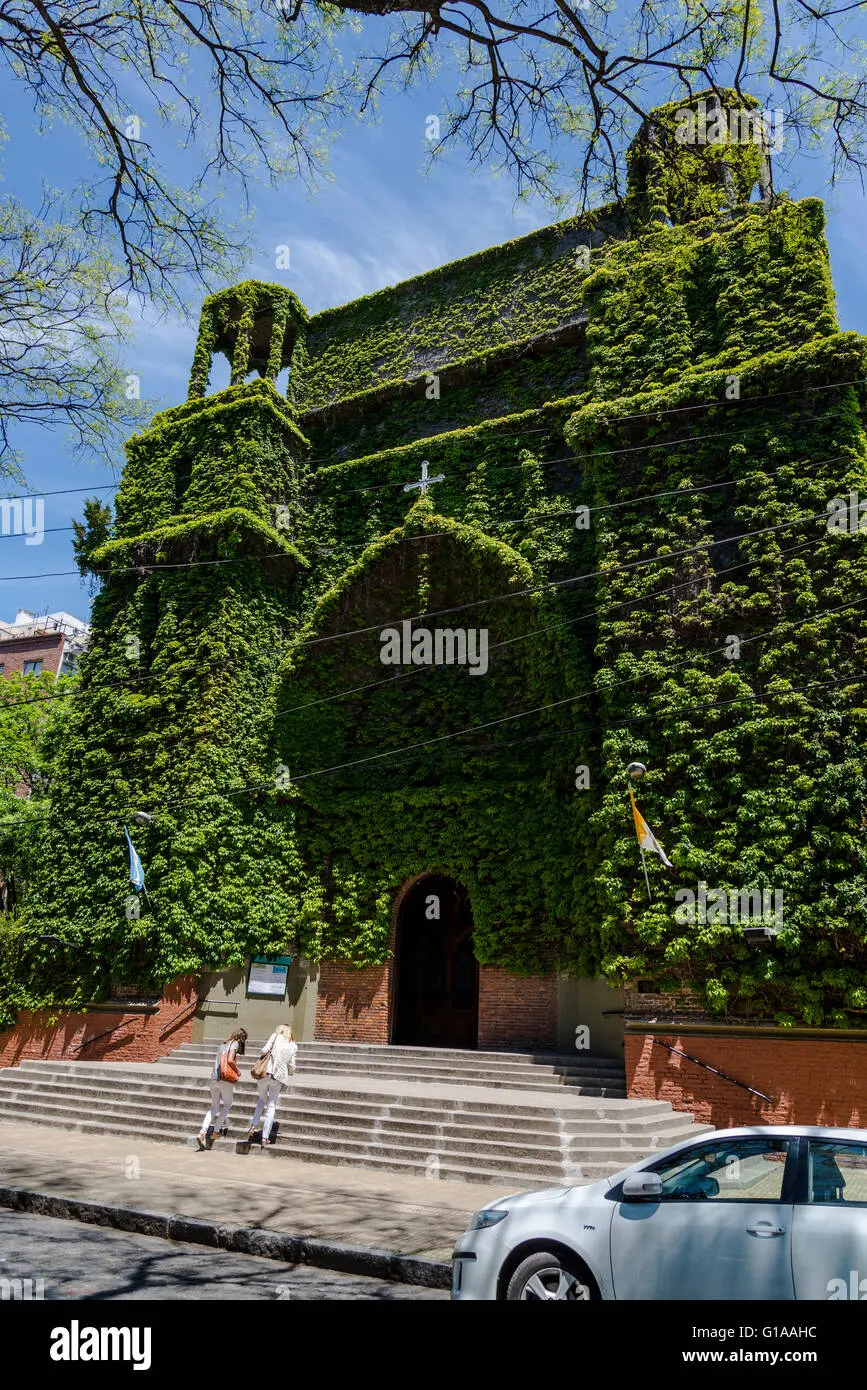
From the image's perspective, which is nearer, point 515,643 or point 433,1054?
point 433,1054

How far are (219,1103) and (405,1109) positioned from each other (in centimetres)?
247

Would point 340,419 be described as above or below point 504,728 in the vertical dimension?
above

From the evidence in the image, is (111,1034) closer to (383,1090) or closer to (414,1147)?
(383,1090)

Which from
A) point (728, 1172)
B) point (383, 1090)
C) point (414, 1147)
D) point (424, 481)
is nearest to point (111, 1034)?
point (383, 1090)

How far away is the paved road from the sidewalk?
1.65ft

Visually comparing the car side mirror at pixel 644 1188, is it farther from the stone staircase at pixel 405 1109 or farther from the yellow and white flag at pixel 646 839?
the yellow and white flag at pixel 646 839

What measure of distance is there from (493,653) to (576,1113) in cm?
988

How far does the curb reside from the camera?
6152mm

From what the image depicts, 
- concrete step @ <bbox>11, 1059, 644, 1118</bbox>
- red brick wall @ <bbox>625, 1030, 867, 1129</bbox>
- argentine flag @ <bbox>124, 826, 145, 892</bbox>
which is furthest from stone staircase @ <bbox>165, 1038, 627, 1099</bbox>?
argentine flag @ <bbox>124, 826, 145, 892</bbox>

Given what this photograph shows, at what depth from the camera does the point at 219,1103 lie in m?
11.5

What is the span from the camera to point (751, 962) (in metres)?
11.9

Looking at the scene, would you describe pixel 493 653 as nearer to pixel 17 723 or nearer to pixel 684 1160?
pixel 684 1160

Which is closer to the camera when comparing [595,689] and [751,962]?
[751,962]

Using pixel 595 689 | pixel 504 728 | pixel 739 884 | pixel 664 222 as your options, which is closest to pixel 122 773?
pixel 504 728
